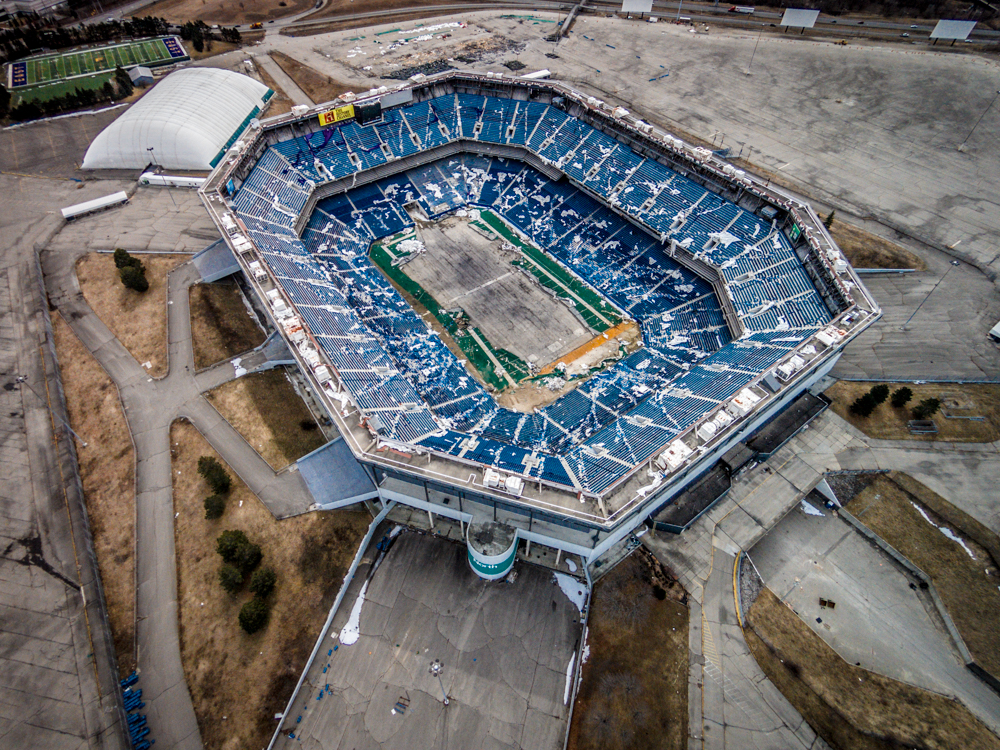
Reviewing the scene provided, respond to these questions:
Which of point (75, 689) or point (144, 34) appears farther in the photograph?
point (144, 34)

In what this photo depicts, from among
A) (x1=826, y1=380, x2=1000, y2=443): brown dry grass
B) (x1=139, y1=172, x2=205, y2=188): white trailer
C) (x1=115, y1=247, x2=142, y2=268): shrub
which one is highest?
(x1=139, y1=172, x2=205, y2=188): white trailer

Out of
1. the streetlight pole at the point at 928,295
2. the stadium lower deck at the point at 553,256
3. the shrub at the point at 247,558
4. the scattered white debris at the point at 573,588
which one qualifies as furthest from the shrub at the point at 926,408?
the shrub at the point at 247,558

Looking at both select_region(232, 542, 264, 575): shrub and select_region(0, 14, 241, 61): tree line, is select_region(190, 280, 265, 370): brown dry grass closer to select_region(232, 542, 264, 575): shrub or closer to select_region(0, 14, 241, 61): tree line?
select_region(232, 542, 264, 575): shrub

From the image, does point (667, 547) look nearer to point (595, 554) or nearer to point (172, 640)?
point (595, 554)

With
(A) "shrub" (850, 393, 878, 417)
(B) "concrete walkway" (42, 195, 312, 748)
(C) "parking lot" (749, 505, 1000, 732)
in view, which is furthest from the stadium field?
(C) "parking lot" (749, 505, 1000, 732)

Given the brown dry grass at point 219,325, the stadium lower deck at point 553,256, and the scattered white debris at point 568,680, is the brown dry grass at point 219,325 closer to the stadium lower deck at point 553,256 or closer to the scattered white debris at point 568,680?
the stadium lower deck at point 553,256

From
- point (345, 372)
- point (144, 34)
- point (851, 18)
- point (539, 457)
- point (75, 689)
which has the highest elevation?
point (851, 18)

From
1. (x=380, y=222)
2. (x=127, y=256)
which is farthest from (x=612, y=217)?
(x=127, y=256)
